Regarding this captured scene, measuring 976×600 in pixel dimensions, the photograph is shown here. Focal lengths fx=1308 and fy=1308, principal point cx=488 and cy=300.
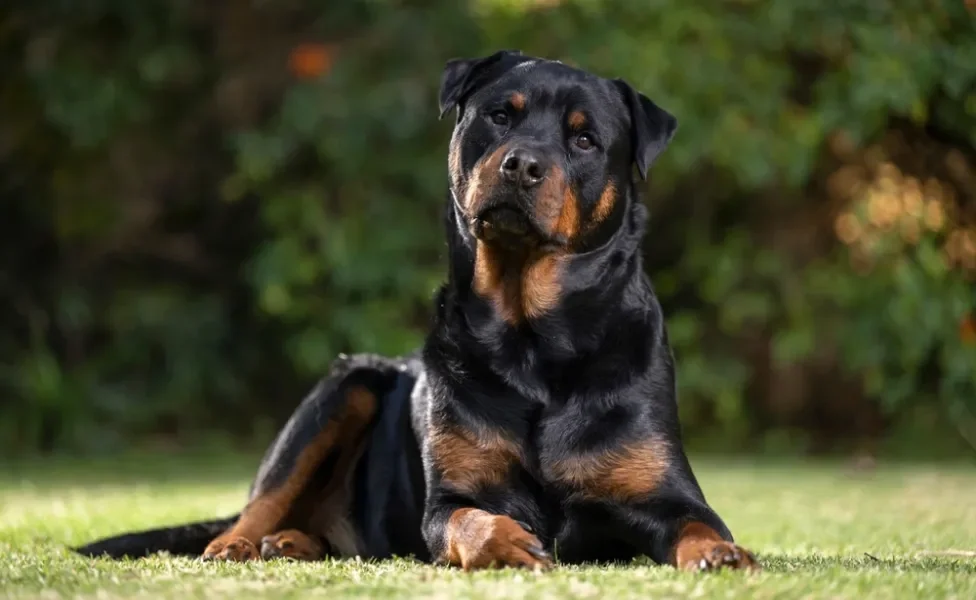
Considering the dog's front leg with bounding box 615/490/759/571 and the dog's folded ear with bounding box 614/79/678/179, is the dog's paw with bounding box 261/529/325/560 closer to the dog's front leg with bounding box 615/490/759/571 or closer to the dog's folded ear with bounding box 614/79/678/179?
the dog's front leg with bounding box 615/490/759/571

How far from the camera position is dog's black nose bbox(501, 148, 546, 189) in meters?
3.54

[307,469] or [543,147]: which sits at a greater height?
[543,147]

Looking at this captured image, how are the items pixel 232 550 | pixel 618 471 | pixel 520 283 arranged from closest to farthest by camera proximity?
pixel 618 471 → pixel 232 550 → pixel 520 283

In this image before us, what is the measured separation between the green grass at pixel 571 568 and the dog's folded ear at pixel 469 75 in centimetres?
143

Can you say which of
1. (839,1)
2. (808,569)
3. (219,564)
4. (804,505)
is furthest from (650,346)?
(839,1)

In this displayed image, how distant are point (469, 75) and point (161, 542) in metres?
1.70

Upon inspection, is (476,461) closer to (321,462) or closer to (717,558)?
(717,558)

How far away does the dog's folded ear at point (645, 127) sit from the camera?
397 centimetres

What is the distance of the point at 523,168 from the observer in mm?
3541

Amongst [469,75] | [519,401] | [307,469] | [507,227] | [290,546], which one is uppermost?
[469,75]

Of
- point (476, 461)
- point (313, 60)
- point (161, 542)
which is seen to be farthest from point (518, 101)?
point (313, 60)

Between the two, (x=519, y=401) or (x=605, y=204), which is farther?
(x=605, y=204)

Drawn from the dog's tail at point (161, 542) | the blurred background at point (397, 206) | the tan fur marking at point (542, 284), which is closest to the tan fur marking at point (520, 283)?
the tan fur marking at point (542, 284)

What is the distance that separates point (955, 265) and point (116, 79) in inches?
225
